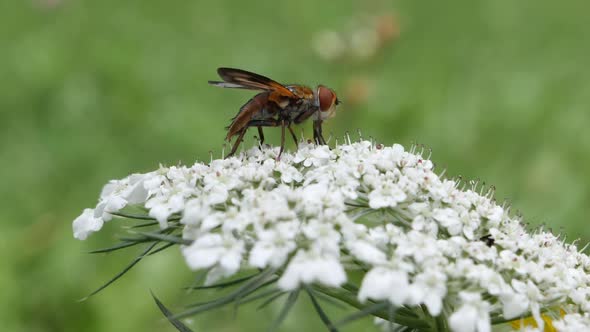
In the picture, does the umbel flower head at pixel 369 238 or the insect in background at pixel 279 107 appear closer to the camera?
the umbel flower head at pixel 369 238

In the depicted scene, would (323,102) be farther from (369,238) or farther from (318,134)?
(369,238)

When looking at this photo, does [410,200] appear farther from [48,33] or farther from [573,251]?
[48,33]

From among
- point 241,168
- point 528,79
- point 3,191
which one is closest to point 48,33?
point 3,191

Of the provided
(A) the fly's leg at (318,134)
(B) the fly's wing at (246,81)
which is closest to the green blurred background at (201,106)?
(A) the fly's leg at (318,134)

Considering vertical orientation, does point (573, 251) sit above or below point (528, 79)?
below

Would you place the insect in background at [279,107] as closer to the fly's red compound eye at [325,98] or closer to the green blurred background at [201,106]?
the fly's red compound eye at [325,98]

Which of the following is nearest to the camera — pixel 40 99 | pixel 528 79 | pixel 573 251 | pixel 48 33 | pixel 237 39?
pixel 573 251

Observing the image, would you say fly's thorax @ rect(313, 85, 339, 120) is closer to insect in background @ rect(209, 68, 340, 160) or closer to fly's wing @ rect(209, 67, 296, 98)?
insect in background @ rect(209, 68, 340, 160)
